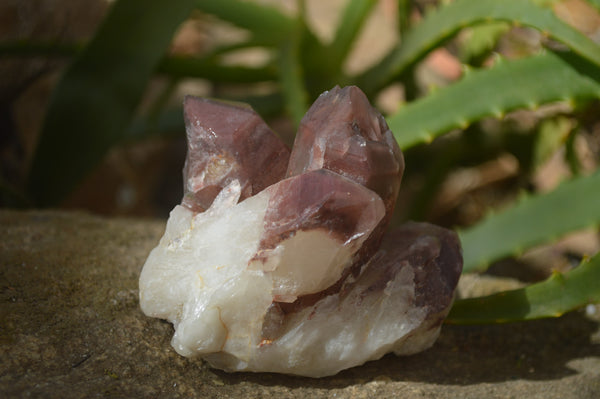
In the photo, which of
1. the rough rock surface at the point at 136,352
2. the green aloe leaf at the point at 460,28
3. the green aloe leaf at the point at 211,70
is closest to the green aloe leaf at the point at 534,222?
the rough rock surface at the point at 136,352

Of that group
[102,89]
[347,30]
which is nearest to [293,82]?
[347,30]

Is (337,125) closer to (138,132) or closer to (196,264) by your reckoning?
(196,264)

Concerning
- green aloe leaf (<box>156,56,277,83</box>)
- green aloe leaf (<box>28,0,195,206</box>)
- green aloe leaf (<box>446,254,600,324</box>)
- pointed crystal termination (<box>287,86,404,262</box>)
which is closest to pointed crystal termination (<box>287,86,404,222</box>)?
pointed crystal termination (<box>287,86,404,262</box>)

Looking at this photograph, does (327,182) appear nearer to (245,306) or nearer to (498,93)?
(245,306)

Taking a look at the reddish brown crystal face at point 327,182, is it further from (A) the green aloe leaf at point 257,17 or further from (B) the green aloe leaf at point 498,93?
(A) the green aloe leaf at point 257,17

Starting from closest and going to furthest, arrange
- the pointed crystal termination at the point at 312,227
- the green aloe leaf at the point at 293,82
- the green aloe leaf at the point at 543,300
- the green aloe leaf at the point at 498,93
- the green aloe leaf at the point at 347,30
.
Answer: the pointed crystal termination at the point at 312,227 < the green aloe leaf at the point at 543,300 < the green aloe leaf at the point at 498,93 < the green aloe leaf at the point at 293,82 < the green aloe leaf at the point at 347,30

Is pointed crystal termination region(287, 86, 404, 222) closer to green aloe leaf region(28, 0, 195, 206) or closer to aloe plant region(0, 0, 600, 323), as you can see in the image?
aloe plant region(0, 0, 600, 323)
